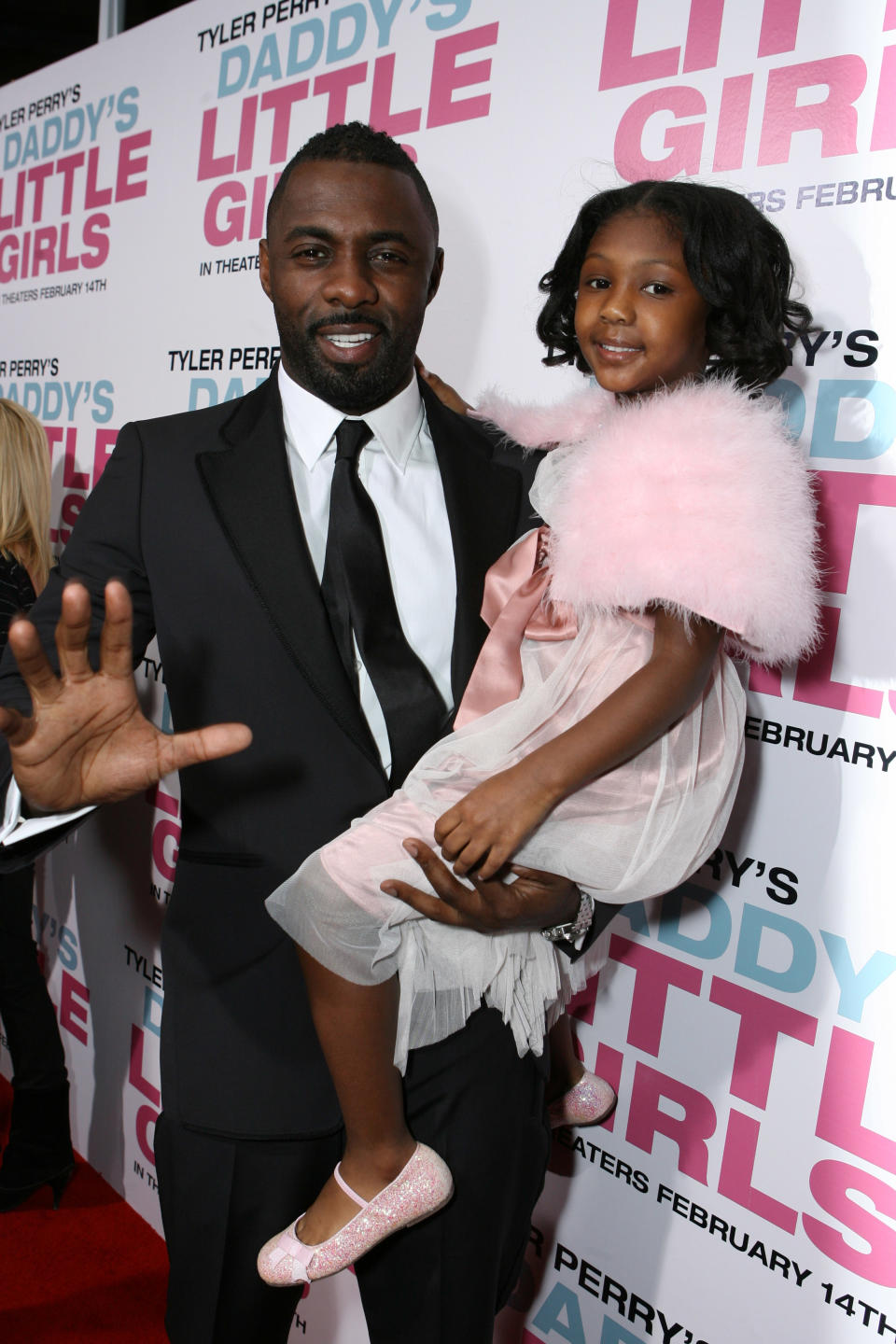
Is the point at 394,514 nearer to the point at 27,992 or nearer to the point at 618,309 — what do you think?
the point at 618,309

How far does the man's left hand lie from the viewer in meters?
1.33

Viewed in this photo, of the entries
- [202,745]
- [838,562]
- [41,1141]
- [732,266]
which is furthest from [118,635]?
[41,1141]

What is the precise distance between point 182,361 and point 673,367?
1749 mm

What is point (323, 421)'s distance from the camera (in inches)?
62.9

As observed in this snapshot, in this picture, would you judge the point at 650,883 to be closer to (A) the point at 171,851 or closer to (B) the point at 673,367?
(B) the point at 673,367

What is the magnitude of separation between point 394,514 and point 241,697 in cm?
36

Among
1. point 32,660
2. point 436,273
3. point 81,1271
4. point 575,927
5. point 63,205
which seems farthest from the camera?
point 63,205

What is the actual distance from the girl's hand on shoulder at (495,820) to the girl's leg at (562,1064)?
2.16 feet

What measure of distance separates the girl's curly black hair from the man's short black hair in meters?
0.28

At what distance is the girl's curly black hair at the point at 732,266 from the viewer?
1.46m

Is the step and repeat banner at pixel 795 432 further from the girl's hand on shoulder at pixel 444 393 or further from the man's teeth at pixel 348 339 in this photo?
the man's teeth at pixel 348 339

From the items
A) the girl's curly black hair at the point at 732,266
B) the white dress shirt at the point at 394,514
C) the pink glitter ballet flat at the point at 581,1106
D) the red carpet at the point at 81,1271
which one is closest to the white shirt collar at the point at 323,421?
the white dress shirt at the point at 394,514

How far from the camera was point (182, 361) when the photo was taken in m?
2.86
